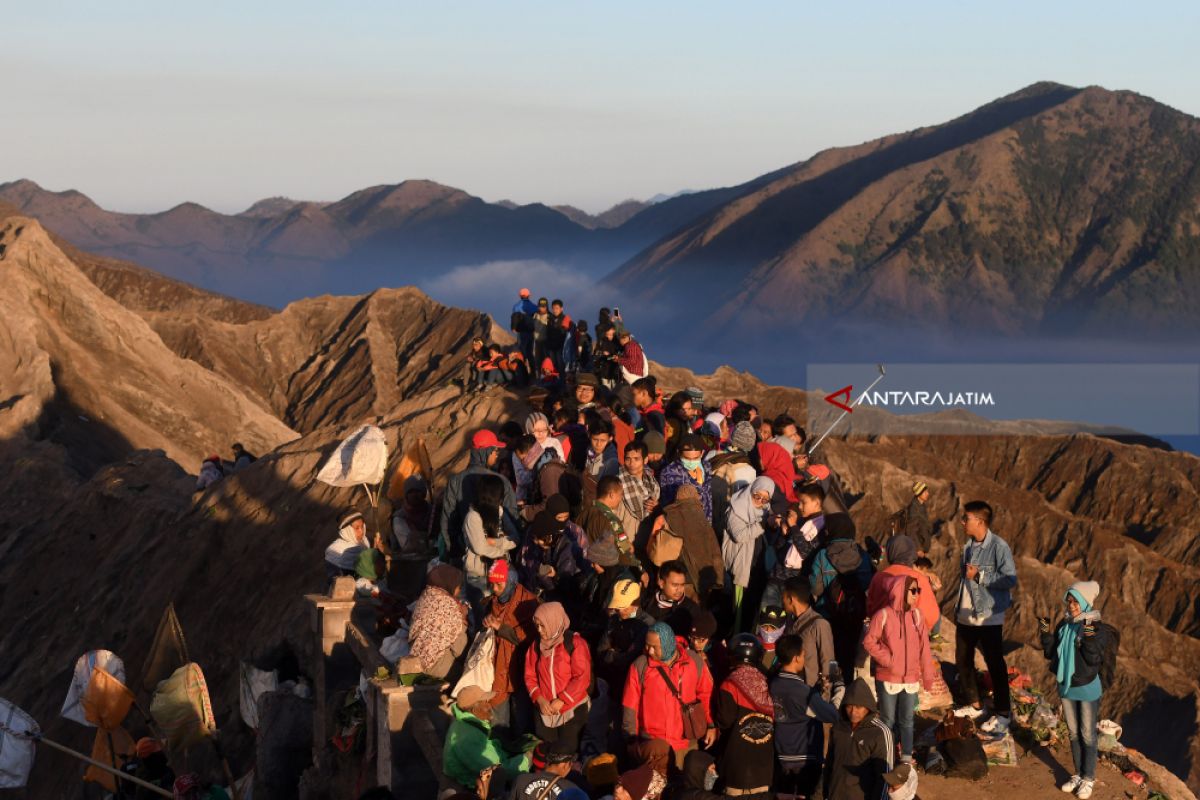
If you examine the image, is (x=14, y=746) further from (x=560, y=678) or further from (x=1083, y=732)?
(x=1083, y=732)

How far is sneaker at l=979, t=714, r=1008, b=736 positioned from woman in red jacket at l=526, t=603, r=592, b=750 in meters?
3.60

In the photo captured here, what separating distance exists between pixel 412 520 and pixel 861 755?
24.3ft

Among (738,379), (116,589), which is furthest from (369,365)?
(116,589)

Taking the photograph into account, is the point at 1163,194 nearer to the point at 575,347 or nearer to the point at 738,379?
the point at 738,379

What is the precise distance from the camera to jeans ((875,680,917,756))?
9.87 meters

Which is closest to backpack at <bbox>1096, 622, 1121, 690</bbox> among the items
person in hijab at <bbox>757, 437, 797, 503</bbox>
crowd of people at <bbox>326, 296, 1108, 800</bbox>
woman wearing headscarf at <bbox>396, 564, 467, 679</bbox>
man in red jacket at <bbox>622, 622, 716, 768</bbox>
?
crowd of people at <bbox>326, 296, 1108, 800</bbox>

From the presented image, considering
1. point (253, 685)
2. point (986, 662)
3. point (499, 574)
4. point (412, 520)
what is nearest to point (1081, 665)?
point (986, 662)

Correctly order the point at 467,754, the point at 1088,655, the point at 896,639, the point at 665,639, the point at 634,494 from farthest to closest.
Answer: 1. the point at 634,494
2. the point at 1088,655
3. the point at 467,754
4. the point at 896,639
5. the point at 665,639

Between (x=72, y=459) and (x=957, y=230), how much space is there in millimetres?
153125

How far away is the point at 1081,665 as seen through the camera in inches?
394

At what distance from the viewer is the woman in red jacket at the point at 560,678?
9438 millimetres

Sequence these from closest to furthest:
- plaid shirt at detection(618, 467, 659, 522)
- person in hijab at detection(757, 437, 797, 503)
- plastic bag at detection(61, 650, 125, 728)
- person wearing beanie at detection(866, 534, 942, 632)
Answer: person wearing beanie at detection(866, 534, 942, 632) < plaid shirt at detection(618, 467, 659, 522) < person in hijab at detection(757, 437, 797, 503) < plastic bag at detection(61, 650, 125, 728)

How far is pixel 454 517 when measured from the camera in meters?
12.4

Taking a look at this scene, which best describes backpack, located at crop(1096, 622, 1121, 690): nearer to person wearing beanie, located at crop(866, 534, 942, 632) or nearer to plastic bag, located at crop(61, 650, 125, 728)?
person wearing beanie, located at crop(866, 534, 942, 632)
